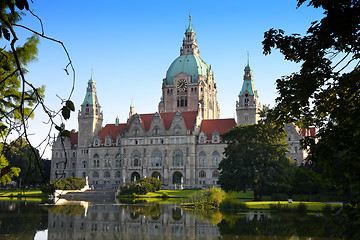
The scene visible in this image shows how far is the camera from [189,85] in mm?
101000

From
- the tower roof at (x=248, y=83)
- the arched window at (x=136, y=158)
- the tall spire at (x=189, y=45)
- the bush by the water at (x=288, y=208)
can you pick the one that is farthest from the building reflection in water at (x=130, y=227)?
the tall spire at (x=189, y=45)

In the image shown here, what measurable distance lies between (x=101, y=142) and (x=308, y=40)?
8648cm

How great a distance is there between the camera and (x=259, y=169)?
51906 mm

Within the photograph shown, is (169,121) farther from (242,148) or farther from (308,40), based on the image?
(308,40)

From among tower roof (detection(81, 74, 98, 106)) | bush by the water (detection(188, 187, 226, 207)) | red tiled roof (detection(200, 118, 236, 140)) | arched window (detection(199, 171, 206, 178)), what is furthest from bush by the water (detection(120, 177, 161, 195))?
tower roof (detection(81, 74, 98, 106))

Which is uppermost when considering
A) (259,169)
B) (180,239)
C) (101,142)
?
(101,142)

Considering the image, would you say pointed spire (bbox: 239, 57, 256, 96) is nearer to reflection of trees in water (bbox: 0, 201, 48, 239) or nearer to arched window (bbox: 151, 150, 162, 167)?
arched window (bbox: 151, 150, 162, 167)

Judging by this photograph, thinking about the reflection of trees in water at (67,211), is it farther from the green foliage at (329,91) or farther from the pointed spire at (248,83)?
the pointed spire at (248,83)

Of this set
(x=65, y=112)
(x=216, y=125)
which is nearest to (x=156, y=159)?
(x=216, y=125)

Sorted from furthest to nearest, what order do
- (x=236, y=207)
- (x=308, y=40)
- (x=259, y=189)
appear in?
(x=259, y=189) < (x=236, y=207) < (x=308, y=40)

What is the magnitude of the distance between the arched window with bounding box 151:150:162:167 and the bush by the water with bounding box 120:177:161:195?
66.2 ft

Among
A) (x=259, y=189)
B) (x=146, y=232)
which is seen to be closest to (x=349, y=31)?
(x=146, y=232)

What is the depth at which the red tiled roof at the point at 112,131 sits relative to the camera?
96.6 m

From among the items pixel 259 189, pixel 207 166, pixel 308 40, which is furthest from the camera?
pixel 207 166
